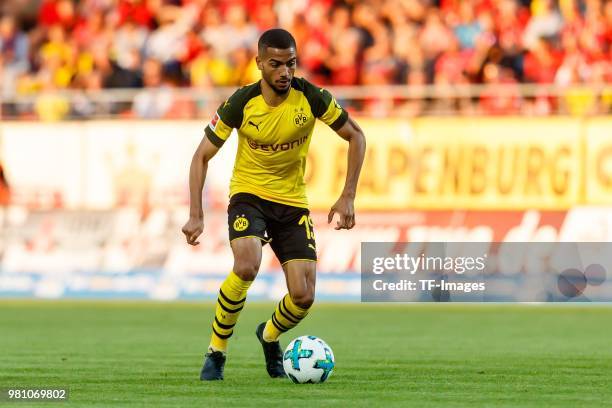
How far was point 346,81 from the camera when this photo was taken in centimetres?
2192

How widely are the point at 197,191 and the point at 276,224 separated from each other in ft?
2.41

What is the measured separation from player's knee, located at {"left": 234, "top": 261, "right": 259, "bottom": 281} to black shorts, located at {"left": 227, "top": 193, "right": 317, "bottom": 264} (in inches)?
9.6

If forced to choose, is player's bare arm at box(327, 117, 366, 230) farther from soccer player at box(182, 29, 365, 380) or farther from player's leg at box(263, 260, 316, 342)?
player's leg at box(263, 260, 316, 342)

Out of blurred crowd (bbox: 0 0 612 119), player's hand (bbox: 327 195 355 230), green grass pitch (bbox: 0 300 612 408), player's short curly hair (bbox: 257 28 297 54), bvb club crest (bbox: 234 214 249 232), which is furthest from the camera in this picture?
blurred crowd (bbox: 0 0 612 119)

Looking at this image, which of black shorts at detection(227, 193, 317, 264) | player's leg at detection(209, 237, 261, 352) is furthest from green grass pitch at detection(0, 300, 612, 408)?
black shorts at detection(227, 193, 317, 264)

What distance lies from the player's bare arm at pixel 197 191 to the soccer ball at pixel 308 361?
1024 mm

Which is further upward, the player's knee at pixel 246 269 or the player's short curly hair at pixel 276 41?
the player's short curly hair at pixel 276 41

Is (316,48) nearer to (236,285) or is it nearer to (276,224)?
(276,224)

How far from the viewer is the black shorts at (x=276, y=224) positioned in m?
10.1

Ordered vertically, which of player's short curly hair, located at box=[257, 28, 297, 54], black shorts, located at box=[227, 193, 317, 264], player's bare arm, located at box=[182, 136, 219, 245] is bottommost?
black shorts, located at box=[227, 193, 317, 264]

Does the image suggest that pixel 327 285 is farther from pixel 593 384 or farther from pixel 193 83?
pixel 593 384

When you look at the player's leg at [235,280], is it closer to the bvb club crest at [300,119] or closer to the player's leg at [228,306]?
the player's leg at [228,306]

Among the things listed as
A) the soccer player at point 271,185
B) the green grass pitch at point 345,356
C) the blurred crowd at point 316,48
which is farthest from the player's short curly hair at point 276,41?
the blurred crowd at point 316,48

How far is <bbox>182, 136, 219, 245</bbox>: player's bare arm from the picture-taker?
9.76m
